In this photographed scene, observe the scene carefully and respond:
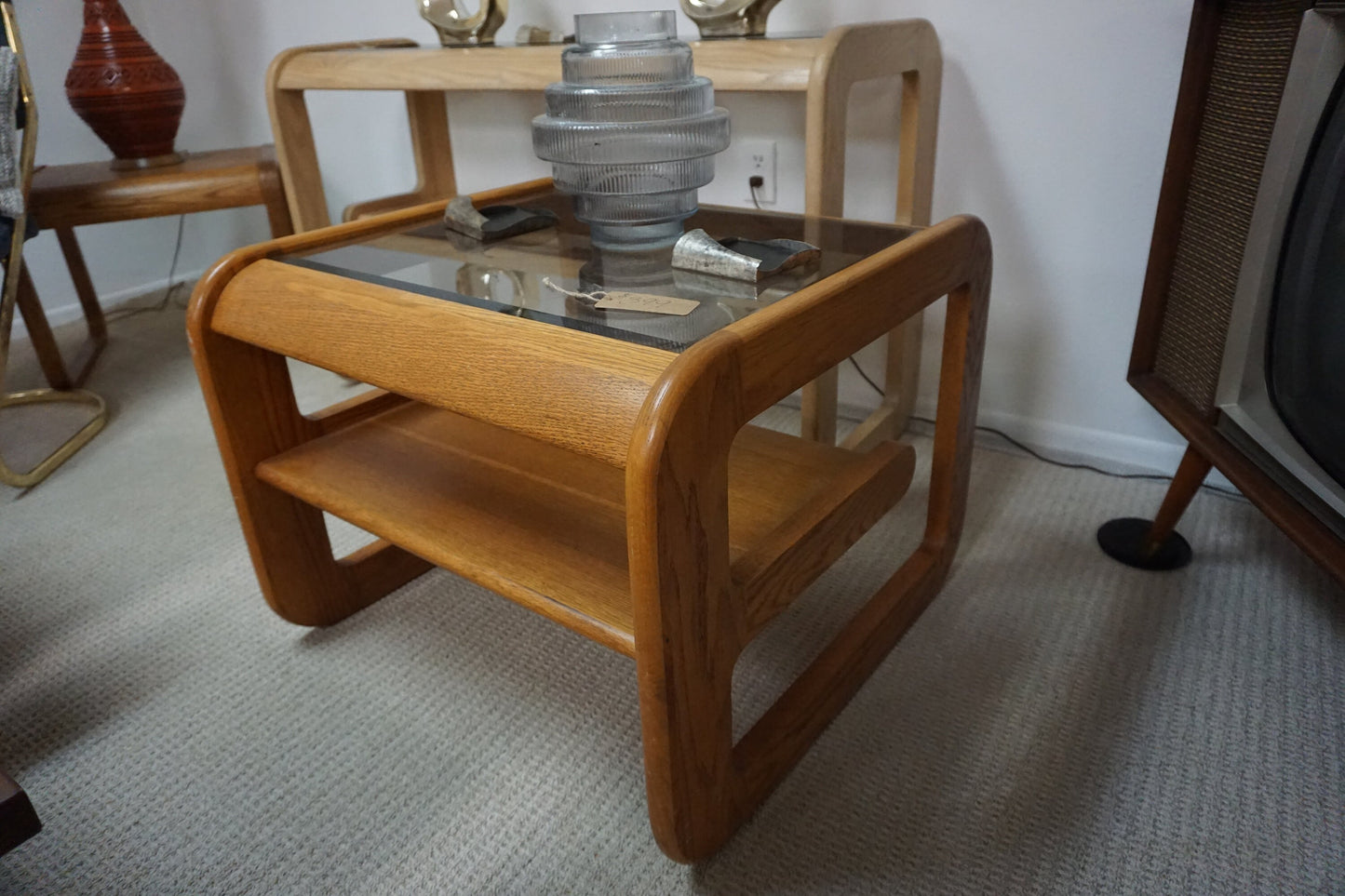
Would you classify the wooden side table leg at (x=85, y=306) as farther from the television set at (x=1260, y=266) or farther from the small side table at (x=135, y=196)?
the television set at (x=1260, y=266)

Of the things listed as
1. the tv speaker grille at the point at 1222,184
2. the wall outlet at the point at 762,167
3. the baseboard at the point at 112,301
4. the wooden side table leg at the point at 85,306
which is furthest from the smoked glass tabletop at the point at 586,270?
the baseboard at the point at 112,301

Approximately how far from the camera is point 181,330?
2.01m

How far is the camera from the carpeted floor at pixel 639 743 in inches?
28.6

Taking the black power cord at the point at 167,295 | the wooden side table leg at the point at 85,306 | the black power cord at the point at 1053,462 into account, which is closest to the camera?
the black power cord at the point at 1053,462

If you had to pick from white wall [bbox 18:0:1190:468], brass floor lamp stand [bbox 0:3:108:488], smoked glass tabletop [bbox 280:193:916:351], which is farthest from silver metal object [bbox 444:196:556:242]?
brass floor lamp stand [bbox 0:3:108:488]

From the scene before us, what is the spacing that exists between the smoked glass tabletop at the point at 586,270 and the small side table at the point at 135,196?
78 cm

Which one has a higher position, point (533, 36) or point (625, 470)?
point (533, 36)

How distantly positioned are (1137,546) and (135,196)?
169cm

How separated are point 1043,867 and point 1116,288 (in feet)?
2.64

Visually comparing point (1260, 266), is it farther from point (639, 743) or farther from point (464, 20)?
point (464, 20)

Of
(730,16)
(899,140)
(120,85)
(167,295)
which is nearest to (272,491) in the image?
(730,16)

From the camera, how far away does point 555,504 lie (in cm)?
82

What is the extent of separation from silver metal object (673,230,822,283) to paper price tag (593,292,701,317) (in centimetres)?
7

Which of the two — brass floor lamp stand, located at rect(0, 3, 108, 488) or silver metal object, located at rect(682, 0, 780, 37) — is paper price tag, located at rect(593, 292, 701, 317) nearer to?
silver metal object, located at rect(682, 0, 780, 37)
